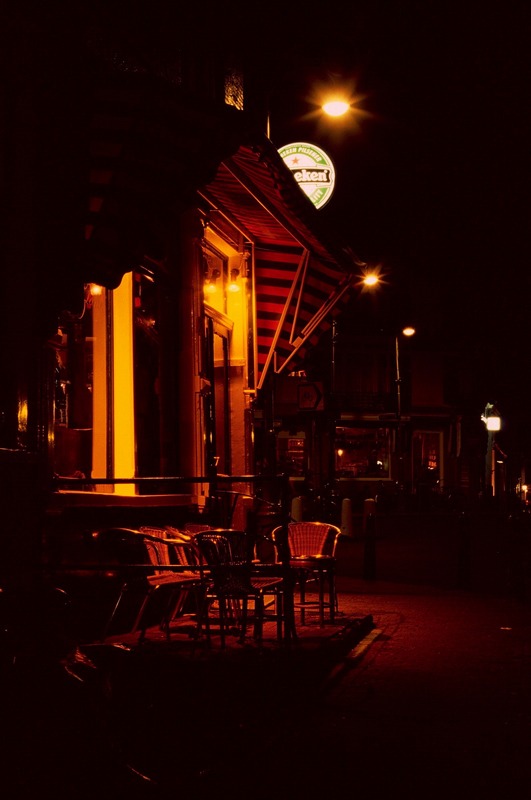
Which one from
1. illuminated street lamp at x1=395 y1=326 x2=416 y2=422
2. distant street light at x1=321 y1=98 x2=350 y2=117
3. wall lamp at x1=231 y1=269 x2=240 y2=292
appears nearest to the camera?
wall lamp at x1=231 y1=269 x2=240 y2=292

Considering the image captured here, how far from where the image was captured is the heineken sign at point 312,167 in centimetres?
1688

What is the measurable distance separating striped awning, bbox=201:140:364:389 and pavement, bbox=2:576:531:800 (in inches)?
185

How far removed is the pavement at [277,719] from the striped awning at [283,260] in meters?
4.69

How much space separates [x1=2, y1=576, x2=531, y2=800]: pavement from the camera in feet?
12.1

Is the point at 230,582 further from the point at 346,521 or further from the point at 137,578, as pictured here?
the point at 346,521

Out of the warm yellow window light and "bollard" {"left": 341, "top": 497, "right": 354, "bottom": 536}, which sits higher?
the warm yellow window light

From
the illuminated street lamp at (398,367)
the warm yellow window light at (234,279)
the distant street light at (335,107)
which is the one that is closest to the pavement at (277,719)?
the warm yellow window light at (234,279)

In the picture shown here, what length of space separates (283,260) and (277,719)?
342 inches

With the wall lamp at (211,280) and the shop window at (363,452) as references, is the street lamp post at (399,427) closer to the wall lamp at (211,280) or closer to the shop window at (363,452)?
the shop window at (363,452)

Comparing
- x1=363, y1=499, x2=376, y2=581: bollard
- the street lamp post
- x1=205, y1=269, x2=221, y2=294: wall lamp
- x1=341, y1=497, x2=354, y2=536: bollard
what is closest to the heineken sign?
x1=205, y1=269, x2=221, y2=294: wall lamp

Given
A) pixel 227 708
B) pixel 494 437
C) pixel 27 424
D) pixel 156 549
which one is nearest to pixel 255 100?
pixel 156 549

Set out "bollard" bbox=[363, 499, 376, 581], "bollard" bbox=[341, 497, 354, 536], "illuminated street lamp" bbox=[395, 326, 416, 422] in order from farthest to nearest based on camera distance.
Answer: "illuminated street lamp" bbox=[395, 326, 416, 422] < "bollard" bbox=[341, 497, 354, 536] < "bollard" bbox=[363, 499, 376, 581]

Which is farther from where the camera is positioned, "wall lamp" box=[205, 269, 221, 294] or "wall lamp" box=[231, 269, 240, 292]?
"wall lamp" box=[231, 269, 240, 292]

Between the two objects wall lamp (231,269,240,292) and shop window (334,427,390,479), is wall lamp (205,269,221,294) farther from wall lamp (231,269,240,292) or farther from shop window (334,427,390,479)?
shop window (334,427,390,479)
